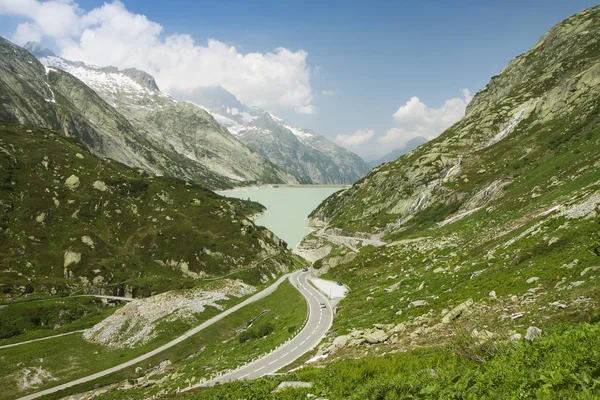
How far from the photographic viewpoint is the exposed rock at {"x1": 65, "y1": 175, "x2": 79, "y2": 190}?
135 m

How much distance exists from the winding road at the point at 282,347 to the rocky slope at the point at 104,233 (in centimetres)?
4094

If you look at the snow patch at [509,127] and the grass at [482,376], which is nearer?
the grass at [482,376]

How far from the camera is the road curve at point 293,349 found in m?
32.2

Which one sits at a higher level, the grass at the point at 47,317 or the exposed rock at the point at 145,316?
the grass at the point at 47,317

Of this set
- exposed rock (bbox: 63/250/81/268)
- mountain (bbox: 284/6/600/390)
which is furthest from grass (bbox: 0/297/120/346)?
mountain (bbox: 284/6/600/390)

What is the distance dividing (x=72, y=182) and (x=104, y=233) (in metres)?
32.2

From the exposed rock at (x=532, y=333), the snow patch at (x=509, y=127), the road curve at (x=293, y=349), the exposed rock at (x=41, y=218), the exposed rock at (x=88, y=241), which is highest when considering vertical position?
the exposed rock at (x=41, y=218)

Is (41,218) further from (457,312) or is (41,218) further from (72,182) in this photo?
(457,312)

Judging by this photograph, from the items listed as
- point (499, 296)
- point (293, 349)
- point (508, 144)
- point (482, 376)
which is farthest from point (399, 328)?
point (508, 144)

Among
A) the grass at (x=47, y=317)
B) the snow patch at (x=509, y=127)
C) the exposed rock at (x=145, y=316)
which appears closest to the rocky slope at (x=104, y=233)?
the grass at (x=47, y=317)

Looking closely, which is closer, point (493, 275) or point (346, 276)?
point (493, 275)

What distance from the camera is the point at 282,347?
38219 millimetres

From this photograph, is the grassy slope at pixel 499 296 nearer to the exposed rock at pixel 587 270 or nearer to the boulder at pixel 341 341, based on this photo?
the exposed rock at pixel 587 270

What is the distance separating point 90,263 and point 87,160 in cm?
7364
